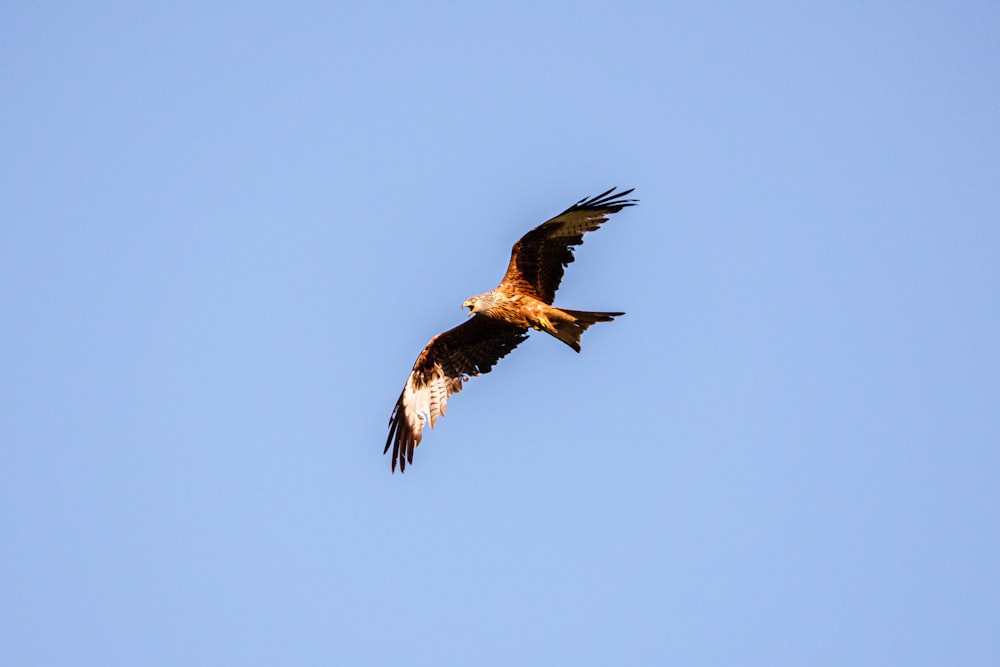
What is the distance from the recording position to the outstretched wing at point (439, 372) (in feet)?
43.7

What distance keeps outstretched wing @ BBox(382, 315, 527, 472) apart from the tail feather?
3.13ft

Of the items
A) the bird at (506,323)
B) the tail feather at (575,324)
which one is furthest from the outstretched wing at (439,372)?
the tail feather at (575,324)

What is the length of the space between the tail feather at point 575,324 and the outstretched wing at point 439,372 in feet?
3.13

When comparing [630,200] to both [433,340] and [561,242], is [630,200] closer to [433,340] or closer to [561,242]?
[561,242]

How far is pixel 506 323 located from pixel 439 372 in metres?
1.09

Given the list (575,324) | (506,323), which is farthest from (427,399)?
(575,324)

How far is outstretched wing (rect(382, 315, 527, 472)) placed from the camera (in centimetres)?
1332

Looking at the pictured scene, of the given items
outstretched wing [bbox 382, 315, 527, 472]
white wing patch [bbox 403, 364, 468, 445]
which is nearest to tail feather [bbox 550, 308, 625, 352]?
outstretched wing [bbox 382, 315, 527, 472]

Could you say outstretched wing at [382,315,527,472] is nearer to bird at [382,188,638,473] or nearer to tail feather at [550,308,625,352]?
bird at [382,188,638,473]

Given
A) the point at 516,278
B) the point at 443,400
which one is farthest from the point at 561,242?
the point at 443,400

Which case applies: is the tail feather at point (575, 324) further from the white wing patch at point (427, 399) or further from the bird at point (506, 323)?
the white wing patch at point (427, 399)

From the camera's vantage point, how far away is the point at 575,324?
12227mm

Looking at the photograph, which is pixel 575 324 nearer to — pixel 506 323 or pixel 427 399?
pixel 506 323

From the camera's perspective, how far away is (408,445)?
526 inches
